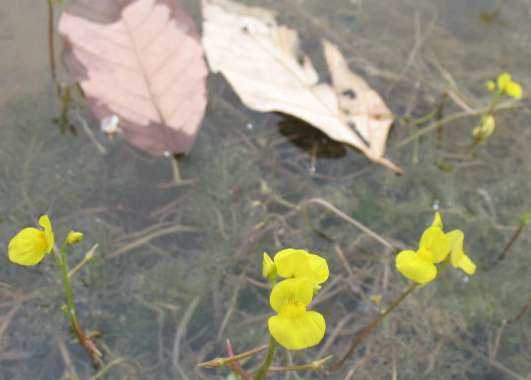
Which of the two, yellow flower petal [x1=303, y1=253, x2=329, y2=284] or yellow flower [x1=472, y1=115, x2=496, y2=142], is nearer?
yellow flower petal [x1=303, y1=253, x2=329, y2=284]

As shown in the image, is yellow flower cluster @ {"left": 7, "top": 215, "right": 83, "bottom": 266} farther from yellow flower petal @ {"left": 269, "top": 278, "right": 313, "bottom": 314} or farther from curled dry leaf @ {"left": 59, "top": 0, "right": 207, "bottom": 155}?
curled dry leaf @ {"left": 59, "top": 0, "right": 207, "bottom": 155}

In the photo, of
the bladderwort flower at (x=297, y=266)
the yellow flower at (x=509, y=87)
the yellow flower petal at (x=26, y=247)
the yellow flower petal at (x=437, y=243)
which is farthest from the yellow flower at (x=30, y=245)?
the yellow flower at (x=509, y=87)

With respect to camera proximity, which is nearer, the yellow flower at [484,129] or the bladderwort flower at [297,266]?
the bladderwort flower at [297,266]

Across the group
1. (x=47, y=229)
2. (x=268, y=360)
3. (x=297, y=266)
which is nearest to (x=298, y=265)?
(x=297, y=266)

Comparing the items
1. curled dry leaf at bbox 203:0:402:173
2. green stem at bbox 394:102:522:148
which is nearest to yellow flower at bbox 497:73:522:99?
green stem at bbox 394:102:522:148

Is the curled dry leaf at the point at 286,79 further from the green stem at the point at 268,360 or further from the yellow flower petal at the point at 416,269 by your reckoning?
the green stem at the point at 268,360

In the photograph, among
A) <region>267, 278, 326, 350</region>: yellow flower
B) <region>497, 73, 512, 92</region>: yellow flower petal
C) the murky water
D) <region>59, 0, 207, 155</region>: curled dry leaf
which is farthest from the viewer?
<region>497, 73, 512, 92</region>: yellow flower petal

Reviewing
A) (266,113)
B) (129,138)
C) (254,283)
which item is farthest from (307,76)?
(254,283)

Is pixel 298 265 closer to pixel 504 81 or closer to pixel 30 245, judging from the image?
pixel 30 245
